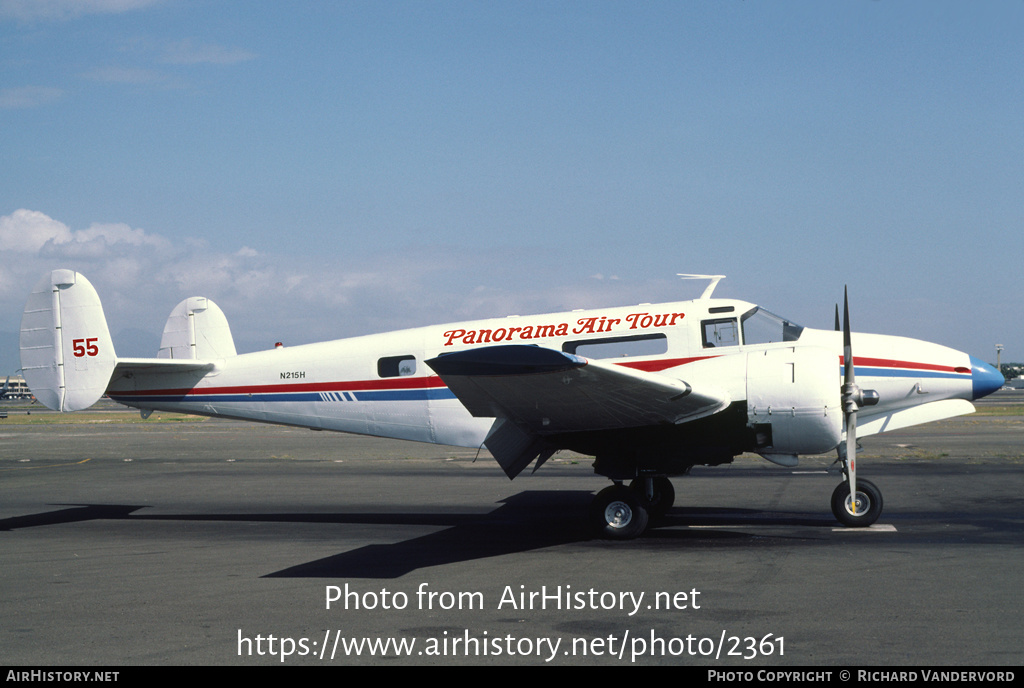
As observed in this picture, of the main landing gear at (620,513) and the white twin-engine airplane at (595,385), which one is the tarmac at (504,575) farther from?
the white twin-engine airplane at (595,385)

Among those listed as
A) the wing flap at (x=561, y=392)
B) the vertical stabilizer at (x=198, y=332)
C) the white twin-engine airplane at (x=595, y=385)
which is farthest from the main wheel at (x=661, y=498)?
the vertical stabilizer at (x=198, y=332)

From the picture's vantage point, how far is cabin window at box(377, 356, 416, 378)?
46.9 ft

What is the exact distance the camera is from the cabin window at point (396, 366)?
1430cm

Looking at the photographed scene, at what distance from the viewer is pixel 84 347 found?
14773 mm

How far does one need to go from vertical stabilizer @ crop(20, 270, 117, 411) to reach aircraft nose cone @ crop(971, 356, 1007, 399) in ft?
48.6

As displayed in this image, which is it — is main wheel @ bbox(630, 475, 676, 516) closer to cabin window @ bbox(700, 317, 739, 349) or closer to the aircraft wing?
the aircraft wing

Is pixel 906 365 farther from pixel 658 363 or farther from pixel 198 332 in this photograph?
pixel 198 332

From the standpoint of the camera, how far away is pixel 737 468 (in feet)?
76.3

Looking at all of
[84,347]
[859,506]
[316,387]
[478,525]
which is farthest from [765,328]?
[84,347]

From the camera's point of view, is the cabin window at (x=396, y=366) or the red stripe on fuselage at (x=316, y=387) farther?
the cabin window at (x=396, y=366)

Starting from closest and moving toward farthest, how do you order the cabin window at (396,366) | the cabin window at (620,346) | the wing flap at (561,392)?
1. the wing flap at (561,392)
2. the cabin window at (620,346)
3. the cabin window at (396,366)

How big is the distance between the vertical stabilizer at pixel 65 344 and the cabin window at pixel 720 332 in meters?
10.7

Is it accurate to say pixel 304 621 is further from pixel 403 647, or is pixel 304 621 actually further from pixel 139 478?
pixel 139 478
